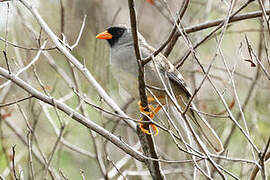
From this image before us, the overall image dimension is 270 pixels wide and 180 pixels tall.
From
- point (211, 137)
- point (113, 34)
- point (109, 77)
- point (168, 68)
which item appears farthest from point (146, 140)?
point (109, 77)

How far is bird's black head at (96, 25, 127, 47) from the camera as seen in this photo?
4.73m

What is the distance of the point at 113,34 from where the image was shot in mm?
4805

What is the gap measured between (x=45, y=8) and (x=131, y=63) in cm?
343

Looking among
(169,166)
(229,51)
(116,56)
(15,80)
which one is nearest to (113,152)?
(169,166)

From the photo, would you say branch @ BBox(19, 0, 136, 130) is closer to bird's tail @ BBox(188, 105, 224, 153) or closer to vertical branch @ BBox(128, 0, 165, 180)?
vertical branch @ BBox(128, 0, 165, 180)

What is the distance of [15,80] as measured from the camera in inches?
126

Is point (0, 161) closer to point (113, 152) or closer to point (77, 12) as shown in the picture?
point (113, 152)

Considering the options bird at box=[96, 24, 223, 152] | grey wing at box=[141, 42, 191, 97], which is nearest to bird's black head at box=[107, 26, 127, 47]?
bird at box=[96, 24, 223, 152]

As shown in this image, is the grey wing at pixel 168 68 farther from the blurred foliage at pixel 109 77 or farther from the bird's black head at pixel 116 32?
the blurred foliage at pixel 109 77

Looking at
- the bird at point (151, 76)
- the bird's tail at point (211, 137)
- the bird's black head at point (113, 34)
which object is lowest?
the bird's tail at point (211, 137)

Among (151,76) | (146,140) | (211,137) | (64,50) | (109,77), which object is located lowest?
(211,137)

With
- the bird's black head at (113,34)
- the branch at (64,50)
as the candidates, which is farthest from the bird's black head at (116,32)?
the branch at (64,50)

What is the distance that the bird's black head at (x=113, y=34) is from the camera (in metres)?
4.73

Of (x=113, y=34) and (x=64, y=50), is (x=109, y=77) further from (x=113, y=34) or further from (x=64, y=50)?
(x=64, y=50)
